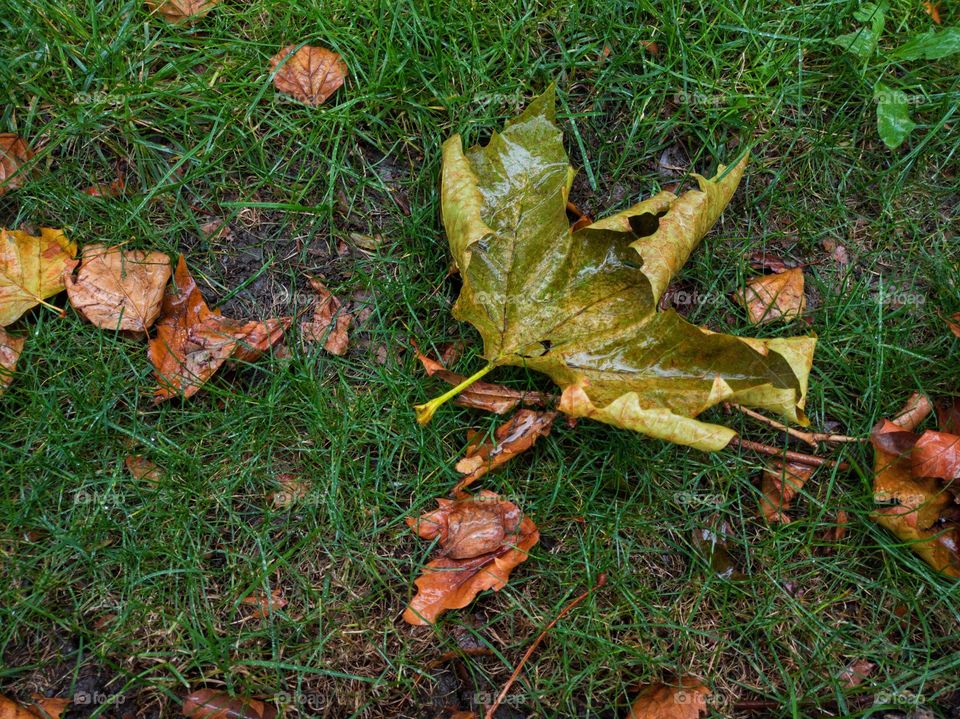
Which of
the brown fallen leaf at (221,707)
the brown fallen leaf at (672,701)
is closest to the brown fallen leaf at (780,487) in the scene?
the brown fallen leaf at (672,701)

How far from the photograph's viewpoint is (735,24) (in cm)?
263

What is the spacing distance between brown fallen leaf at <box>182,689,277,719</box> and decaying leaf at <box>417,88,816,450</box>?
0.97 metres

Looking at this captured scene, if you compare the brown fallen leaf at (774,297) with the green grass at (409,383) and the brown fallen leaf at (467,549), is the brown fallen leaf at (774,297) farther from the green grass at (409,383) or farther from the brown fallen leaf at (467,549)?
the brown fallen leaf at (467,549)

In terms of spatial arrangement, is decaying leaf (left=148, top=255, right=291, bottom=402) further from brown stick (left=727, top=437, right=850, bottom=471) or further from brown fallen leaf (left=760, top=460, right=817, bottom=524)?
brown fallen leaf (left=760, top=460, right=817, bottom=524)

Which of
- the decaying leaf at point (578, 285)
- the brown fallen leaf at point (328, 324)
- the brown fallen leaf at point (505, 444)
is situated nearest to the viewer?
the decaying leaf at point (578, 285)

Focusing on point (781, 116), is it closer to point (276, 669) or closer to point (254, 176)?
point (254, 176)

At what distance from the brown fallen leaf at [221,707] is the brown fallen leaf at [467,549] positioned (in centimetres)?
50

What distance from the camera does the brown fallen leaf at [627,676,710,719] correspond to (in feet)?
7.22

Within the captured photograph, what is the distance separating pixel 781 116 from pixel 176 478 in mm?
2380

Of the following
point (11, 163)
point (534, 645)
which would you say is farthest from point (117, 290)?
point (534, 645)

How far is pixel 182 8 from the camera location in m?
2.61

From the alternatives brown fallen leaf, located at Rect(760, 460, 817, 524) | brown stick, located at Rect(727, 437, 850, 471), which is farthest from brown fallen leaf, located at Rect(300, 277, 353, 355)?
brown fallen leaf, located at Rect(760, 460, 817, 524)

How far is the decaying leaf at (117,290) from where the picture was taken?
242 cm

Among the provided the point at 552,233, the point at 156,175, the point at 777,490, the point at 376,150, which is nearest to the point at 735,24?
the point at 552,233
